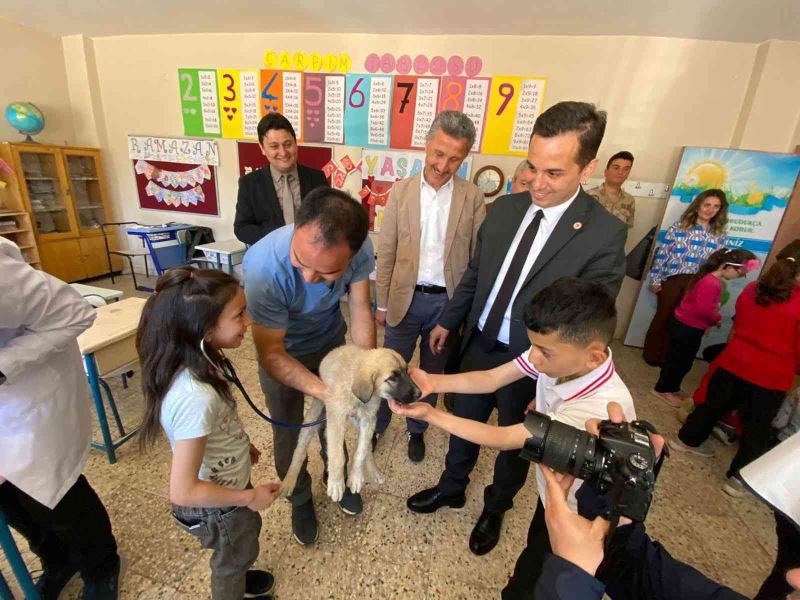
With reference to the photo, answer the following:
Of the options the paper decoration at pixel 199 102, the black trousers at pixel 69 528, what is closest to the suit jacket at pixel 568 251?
the black trousers at pixel 69 528

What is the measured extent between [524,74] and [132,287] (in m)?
6.22

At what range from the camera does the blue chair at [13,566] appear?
1300 mm

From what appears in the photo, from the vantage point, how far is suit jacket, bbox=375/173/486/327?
2242mm

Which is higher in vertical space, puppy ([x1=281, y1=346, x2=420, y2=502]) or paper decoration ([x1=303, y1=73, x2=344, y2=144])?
paper decoration ([x1=303, y1=73, x2=344, y2=144])

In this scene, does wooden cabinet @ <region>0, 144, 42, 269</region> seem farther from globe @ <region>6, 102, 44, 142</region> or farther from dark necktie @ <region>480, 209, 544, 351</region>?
dark necktie @ <region>480, 209, 544, 351</region>

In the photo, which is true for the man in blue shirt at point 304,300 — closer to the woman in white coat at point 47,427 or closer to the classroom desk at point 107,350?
the woman in white coat at point 47,427

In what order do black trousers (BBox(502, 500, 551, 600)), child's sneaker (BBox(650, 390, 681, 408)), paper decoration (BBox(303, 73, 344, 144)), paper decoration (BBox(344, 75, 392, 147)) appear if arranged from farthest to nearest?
paper decoration (BBox(303, 73, 344, 144)) → paper decoration (BBox(344, 75, 392, 147)) → child's sneaker (BBox(650, 390, 681, 408)) → black trousers (BBox(502, 500, 551, 600))

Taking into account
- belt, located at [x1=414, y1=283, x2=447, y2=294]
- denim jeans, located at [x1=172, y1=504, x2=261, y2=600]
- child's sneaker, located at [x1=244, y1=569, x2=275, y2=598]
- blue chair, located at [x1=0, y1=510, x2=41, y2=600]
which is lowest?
child's sneaker, located at [x1=244, y1=569, x2=275, y2=598]

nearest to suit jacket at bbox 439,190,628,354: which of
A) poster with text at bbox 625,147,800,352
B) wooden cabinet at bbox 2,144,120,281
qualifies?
poster with text at bbox 625,147,800,352

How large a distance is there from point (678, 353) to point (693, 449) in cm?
91

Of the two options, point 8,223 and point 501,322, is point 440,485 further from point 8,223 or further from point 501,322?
point 8,223

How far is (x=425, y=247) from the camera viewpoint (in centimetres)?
231

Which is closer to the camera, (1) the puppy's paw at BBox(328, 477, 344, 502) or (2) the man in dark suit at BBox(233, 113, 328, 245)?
(1) the puppy's paw at BBox(328, 477, 344, 502)

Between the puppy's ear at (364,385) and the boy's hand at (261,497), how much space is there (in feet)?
1.46
